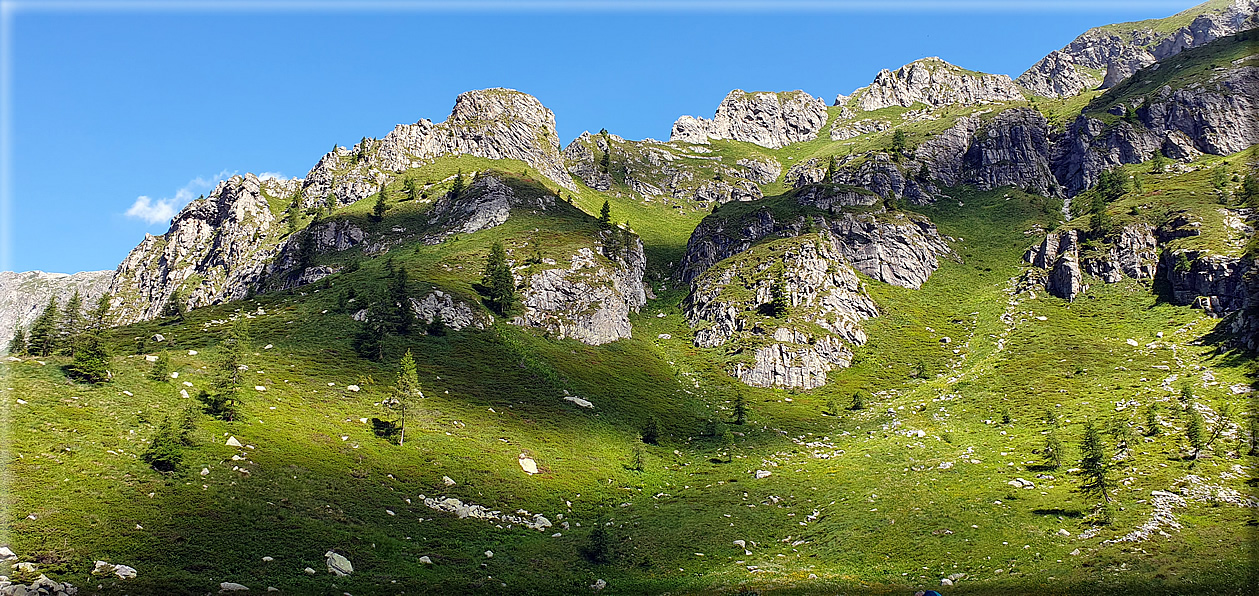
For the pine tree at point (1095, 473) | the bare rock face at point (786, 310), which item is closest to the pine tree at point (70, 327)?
the bare rock face at point (786, 310)

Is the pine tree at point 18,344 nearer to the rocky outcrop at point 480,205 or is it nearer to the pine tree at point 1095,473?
the rocky outcrop at point 480,205

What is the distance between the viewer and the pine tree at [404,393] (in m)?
61.3

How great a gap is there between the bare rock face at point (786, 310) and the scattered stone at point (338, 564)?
7798cm

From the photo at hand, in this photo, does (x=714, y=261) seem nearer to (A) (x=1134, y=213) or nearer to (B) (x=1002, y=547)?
(A) (x=1134, y=213)

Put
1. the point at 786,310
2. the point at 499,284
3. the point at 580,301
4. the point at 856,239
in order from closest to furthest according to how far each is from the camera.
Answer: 1. the point at 499,284
2. the point at 580,301
3. the point at 786,310
4. the point at 856,239

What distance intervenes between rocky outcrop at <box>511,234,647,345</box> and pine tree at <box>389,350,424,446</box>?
125 ft

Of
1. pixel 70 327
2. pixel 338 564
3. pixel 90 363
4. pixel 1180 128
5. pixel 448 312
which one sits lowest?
pixel 338 564

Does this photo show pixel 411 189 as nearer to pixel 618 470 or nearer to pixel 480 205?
pixel 480 205

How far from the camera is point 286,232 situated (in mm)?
186875

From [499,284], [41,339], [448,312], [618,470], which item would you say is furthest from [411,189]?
[618,470]

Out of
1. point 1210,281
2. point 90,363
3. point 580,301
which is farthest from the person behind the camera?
point 580,301

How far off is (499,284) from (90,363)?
6084cm

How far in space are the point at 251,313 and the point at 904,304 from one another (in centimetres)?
12497

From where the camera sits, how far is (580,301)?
376ft
